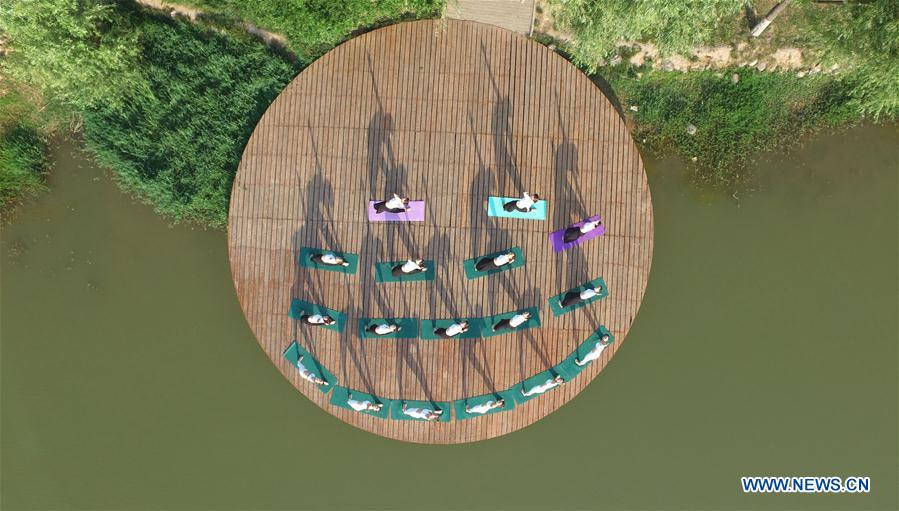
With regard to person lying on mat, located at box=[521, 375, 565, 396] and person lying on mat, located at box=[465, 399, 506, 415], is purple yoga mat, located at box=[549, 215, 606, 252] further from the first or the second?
person lying on mat, located at box=[465, 399, 506, 415]

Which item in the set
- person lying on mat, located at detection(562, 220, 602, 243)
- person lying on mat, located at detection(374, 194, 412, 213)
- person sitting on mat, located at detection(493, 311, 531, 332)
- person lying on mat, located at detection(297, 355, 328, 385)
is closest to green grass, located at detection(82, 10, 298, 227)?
person lying on mat, located at detection(374, 194, 412, 213)

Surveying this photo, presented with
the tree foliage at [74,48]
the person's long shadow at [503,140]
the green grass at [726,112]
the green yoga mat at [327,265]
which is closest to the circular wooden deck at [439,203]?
the person's long shadow at [503,140]

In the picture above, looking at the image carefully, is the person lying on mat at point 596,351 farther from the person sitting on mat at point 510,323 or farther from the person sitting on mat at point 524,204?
the person sitting on mat at point 524,204

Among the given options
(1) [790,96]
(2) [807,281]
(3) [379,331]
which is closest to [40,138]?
(3) [379,331]

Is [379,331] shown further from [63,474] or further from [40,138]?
[40,138]

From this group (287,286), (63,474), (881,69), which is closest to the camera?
(881,69)
